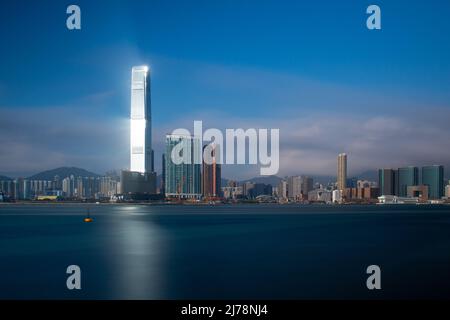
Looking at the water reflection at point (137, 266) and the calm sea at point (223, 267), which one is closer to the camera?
the calm sea at point (223, 267)

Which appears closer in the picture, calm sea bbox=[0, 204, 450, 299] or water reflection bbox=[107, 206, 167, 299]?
calm sea bbox=[0, 204, 450, 299]

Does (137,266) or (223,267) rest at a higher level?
(223,267)

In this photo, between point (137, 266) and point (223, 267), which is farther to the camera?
point (137, 266)

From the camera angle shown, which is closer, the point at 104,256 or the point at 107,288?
the point at 107,288
